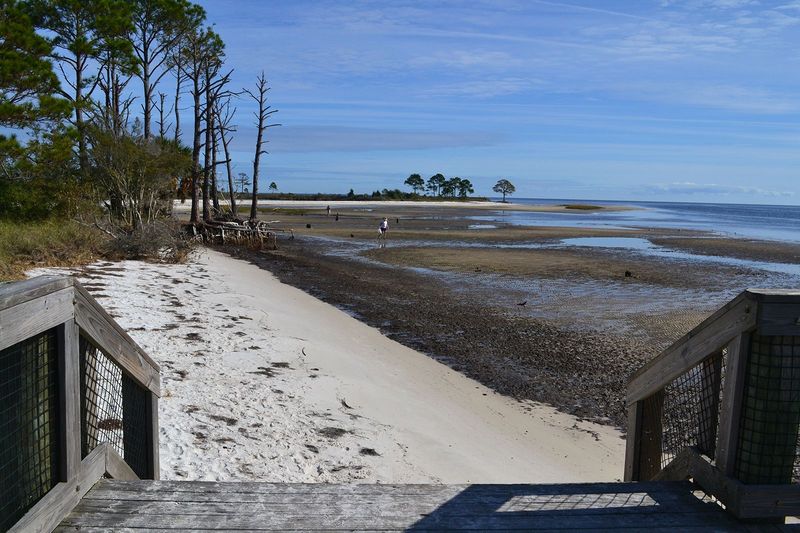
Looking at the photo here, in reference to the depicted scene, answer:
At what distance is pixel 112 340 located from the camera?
11.0ft

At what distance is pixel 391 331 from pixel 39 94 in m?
12.5

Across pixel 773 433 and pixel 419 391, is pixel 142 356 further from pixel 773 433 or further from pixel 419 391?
pixel 419 391

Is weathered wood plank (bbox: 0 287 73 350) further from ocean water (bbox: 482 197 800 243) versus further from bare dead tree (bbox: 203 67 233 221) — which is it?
ocean water (bbox: 482 197 800 243)

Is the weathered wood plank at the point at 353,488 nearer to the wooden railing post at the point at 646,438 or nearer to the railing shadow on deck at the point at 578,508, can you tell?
the railing shadow on deck at the point at 578,508

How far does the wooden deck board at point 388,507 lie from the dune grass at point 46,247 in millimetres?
8547

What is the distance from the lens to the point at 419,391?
8.45 metres

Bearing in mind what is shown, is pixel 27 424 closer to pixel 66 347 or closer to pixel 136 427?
pixel 66 347

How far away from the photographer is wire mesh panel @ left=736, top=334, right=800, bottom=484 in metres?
2.85

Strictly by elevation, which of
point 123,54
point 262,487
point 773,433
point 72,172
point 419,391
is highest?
point 123,54

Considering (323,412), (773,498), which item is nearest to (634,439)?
(773,498)

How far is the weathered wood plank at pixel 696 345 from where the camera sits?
9.48 feet

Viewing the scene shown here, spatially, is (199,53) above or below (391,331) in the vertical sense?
above

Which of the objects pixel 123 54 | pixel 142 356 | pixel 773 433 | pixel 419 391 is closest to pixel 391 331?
pixel 419 391

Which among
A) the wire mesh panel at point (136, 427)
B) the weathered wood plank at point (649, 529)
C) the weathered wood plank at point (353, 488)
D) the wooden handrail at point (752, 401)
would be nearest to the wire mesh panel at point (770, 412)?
the wooden handrail at point (752, 401)
